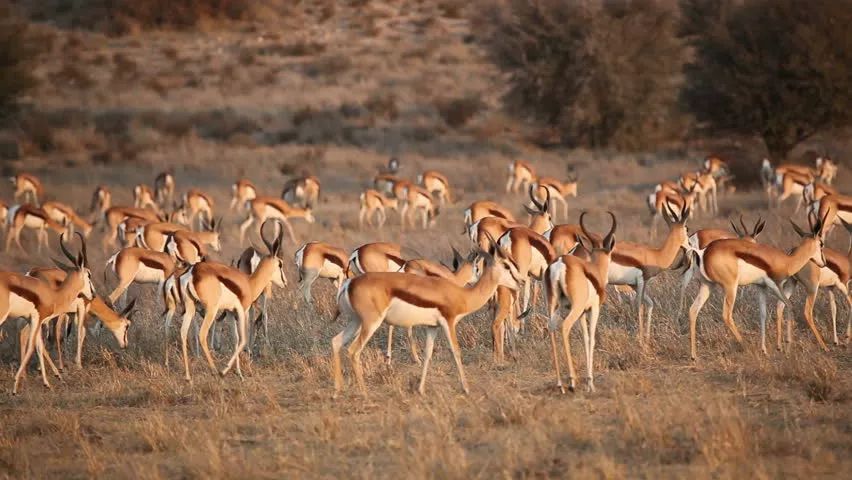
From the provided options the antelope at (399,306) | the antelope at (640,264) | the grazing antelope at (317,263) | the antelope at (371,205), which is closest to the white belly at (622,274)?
the antelope at (640,264)

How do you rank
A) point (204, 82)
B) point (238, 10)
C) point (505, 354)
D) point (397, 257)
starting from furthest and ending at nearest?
point (238, 10), point (204, 82), point (397, 257), point (505, 354)

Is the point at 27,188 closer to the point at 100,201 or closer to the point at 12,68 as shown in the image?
the point at 100,201

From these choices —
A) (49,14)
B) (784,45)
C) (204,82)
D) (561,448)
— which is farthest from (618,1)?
(49,14)

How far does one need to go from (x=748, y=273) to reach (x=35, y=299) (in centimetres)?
682

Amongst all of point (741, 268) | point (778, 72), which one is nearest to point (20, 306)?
point (741, 268)

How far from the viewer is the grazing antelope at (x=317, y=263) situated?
12445mm

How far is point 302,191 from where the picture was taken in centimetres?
2411

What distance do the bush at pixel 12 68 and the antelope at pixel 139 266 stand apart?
21789 mm

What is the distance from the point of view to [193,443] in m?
7.40

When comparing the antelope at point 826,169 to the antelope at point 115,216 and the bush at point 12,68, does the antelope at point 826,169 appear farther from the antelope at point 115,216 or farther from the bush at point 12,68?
the bush at point 12,68

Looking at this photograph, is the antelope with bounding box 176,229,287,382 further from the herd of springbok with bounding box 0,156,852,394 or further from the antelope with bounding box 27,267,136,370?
the antelope with bounding box 27,267,136,370

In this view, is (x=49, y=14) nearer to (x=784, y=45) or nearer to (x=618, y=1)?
(x=618, y=1)

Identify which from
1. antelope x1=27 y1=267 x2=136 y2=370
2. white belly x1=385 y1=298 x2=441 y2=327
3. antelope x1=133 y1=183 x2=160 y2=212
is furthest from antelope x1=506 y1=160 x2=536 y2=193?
white belly x1=385 y1=298 x2=441 y2=327

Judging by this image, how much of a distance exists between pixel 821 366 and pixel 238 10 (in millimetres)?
53107
